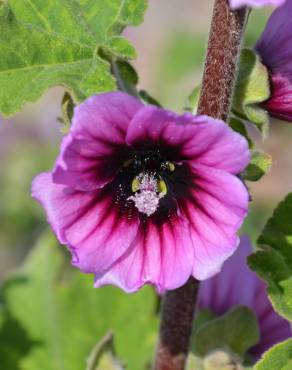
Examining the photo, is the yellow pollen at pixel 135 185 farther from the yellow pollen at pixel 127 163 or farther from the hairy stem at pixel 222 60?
the hairy stem at pixel 222 60

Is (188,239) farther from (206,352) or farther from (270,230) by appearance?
(206,352)

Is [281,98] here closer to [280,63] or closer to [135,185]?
[280,63]

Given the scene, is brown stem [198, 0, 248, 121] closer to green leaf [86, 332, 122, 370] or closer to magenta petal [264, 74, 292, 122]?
magenta petal [264, 74, 292, 122]

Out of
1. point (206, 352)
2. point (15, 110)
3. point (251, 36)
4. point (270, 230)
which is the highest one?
point (15, 110)

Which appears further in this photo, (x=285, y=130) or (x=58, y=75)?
(x=285, y=130)

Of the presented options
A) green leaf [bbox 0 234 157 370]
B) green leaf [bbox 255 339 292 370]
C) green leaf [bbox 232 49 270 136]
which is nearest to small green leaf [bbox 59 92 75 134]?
green leaf [bbox 232 49 270 136]

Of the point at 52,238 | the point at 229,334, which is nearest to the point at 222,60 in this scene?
the point at 229,334

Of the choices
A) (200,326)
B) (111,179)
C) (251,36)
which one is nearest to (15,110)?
(111,179)
